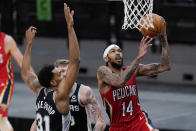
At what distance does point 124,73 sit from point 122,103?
0.75m

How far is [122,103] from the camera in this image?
9.14 meters

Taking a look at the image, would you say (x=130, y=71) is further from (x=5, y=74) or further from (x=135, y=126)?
(x=5, y=74)

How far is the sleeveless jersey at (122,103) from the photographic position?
9.13 m

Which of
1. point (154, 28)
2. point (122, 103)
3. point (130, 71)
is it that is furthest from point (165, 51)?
point (122, 103)

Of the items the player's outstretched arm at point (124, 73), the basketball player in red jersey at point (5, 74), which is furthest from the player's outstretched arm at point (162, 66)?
the basketball player in red jersey at point (5, 74)

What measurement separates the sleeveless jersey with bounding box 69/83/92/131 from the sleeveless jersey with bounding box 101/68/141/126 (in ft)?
3.01

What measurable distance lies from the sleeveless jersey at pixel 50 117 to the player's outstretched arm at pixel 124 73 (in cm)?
142

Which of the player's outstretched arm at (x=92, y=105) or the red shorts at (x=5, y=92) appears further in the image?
the red shorts at (x=5, y=92)

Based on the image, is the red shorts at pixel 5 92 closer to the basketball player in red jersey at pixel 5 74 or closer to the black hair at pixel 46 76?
the basketball player in red jersey at pixel 5 74

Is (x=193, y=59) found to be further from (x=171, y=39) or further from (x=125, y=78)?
(x=125, y=78)

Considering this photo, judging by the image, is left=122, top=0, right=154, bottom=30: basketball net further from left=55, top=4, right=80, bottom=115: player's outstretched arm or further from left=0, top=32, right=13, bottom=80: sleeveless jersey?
left=0, top=32, right=13, bottom=80: sleeveless jersey

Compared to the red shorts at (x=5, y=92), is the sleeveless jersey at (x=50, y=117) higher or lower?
higher

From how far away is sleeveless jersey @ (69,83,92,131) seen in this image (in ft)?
27.0

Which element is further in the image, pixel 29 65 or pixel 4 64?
pixel 4 64
